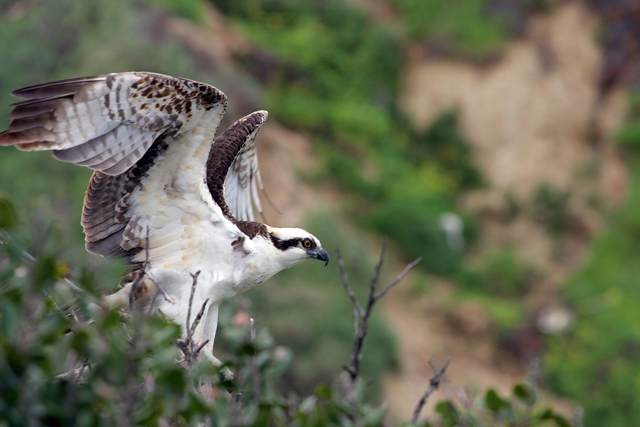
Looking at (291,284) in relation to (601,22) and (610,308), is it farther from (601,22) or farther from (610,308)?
(601,22)

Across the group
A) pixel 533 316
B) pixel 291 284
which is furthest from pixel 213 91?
pixel 533 316

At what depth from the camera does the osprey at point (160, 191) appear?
3.71 m

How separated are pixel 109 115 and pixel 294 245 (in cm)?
130

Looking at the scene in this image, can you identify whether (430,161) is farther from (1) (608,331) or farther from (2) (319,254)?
(2) (319,254)

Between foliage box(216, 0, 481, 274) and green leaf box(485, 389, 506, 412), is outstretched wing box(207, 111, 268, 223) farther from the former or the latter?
foliage box(216, 0, 481, 274)

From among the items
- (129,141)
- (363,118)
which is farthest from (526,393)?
(363,118)

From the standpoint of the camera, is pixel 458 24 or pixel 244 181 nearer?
pixel 244 181

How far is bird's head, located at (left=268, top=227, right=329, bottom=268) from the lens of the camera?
4.38 metres

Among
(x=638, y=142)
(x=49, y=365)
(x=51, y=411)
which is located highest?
(x=49, y=365)

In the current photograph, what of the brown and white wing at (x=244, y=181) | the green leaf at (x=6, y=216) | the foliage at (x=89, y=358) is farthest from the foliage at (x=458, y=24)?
the green leaf at (x=6, y=216)

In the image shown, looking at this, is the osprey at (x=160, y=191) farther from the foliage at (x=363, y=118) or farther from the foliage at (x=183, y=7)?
the foliage at (x=363, y=118)

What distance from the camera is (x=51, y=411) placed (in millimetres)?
1683

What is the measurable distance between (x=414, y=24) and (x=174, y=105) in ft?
52.5

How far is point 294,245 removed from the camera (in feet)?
14.5
